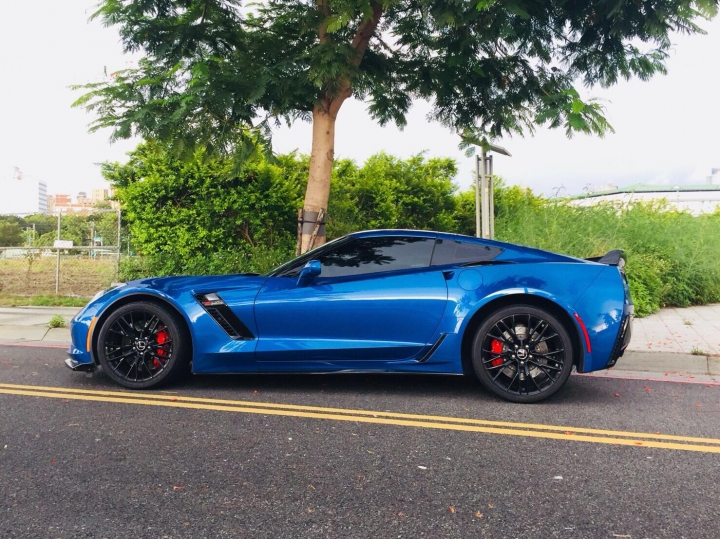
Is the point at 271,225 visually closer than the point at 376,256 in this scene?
No

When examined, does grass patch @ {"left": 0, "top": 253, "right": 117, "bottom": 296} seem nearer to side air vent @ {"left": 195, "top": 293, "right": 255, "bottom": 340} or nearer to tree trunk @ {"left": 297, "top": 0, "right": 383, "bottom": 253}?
tree trunk @ {"left": 297, "top": 0, "right": 383, "bottom": 253}

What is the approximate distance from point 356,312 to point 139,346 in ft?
6.03

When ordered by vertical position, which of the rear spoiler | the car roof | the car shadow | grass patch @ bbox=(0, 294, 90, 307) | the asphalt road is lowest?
the asphalt road

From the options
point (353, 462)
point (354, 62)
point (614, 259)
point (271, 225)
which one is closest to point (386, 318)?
point (353, 462)

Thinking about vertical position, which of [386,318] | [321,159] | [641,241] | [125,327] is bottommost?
[125,327]

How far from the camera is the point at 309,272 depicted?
4.93 meters

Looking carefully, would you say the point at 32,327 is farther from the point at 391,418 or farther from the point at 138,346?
the point at 391,418

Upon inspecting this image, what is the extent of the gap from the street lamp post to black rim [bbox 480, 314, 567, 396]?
12.9ft

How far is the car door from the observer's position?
482 cm

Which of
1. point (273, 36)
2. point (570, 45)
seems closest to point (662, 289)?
point (570, 45)

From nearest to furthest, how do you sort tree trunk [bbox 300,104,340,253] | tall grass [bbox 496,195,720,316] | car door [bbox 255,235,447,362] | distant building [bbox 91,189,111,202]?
car door [bbox 255,235,447,362] → tree trunk [bbox 300,104,340,253] → tall grass [bbox 496,195,720,316] → distant building [bbox 91,189,111,202]

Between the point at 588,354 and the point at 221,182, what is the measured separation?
8.02 m

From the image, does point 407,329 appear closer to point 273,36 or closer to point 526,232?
point 273,36

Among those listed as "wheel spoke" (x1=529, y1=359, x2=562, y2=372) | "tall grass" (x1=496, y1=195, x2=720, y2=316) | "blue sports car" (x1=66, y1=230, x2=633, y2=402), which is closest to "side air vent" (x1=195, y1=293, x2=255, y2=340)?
"blue sports car" (x1=66, y1=230, x2=633, y2=402)
